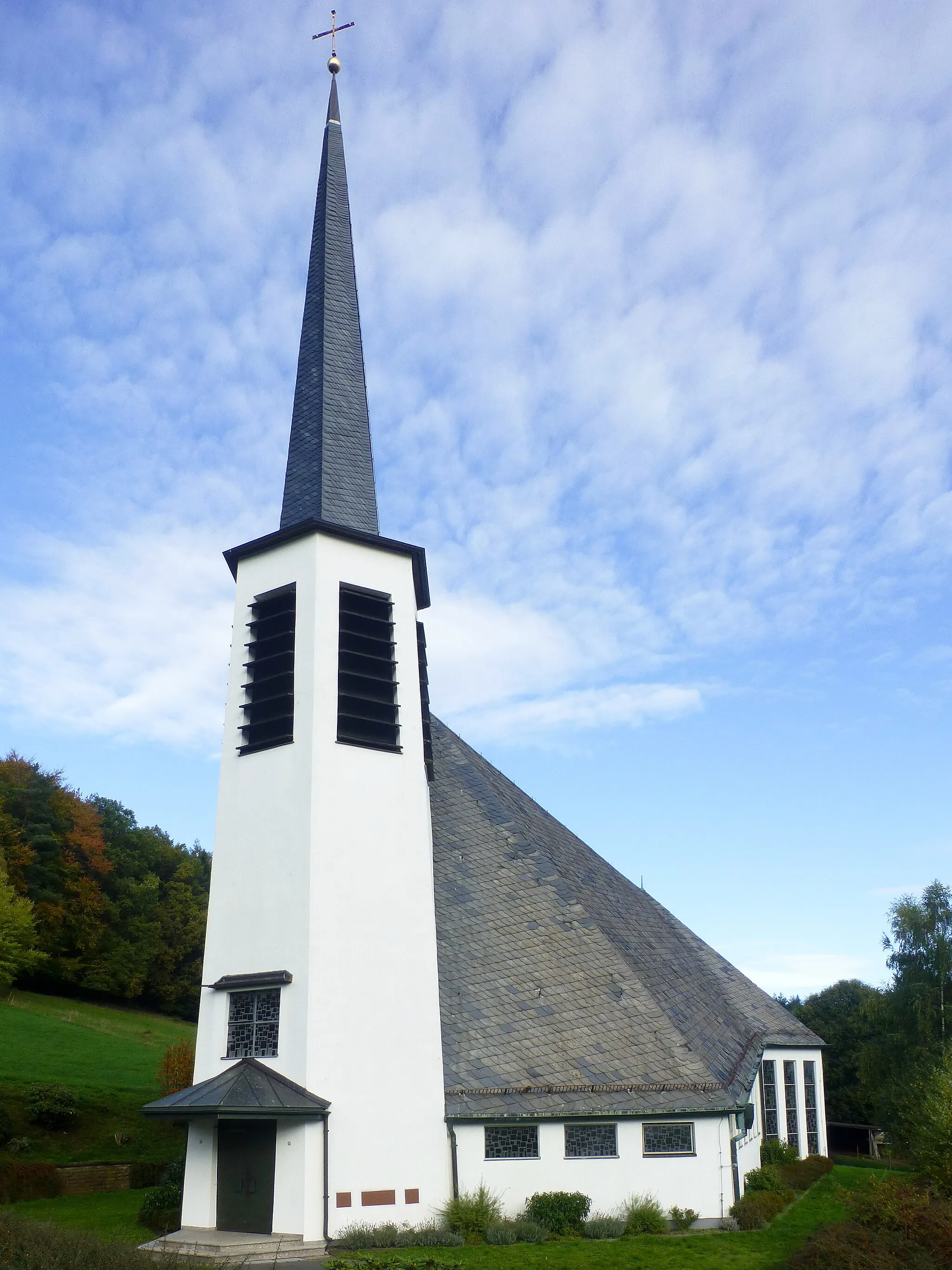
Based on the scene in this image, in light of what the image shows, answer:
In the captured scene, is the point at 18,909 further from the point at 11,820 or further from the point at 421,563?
the point at 421,563

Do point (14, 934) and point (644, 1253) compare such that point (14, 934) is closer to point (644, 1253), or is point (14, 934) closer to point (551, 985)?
point (551, 985)

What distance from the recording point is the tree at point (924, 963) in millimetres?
40312

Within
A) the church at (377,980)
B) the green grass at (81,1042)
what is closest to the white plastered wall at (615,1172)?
the church at (377,980)

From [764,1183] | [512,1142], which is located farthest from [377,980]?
[764,1183]

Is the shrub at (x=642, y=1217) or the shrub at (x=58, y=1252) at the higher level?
the shrub at (x=58, y=1252)

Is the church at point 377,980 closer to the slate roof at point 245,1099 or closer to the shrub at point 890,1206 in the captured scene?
the slate roof at point 245,1099

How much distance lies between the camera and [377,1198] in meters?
18.1

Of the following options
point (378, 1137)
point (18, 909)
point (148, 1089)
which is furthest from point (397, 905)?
point (18, 909)

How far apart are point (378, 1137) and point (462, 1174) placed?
167 cm

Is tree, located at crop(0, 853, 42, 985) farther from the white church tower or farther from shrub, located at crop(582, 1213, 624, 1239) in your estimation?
shrub, located at crop(582, 1213, 624, 1239)

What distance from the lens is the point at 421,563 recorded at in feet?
80.4

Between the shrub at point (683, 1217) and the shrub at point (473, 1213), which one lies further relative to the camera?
the shrub at point (683, 1217)

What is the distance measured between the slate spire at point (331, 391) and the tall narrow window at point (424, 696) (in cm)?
268

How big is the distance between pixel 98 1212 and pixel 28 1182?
4.15m
